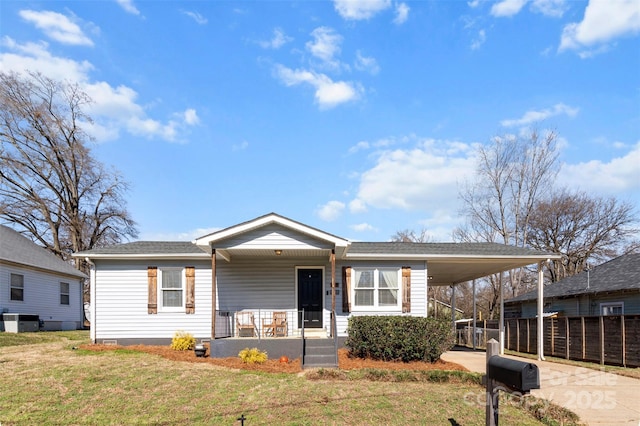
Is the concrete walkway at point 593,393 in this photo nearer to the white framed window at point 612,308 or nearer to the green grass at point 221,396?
the green grass at point 221,396

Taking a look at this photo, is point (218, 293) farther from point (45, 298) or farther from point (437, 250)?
point (45, 298)

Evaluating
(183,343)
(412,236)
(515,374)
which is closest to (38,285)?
(183,343)

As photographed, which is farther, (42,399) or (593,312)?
(593,312)

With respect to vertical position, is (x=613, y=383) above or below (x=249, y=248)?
below

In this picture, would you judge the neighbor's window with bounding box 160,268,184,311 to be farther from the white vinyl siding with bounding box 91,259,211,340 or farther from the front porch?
the front porch

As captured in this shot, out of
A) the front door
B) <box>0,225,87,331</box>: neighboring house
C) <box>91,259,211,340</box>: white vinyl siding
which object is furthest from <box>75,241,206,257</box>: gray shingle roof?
<box>0,225,87,331</box>: neighboring house

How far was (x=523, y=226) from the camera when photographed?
30250mm

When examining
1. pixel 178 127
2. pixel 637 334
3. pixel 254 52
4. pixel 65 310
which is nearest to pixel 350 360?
pixel 637 334

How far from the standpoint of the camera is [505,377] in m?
4.41

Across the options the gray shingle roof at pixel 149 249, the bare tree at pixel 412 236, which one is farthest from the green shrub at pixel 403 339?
the bare tree at pixel 412 236

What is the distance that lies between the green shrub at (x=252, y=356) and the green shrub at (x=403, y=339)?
7.61 feet

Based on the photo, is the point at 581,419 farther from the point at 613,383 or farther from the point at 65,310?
the point at 65,310

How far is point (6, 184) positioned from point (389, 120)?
23618 mm

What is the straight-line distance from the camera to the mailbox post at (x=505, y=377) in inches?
160
